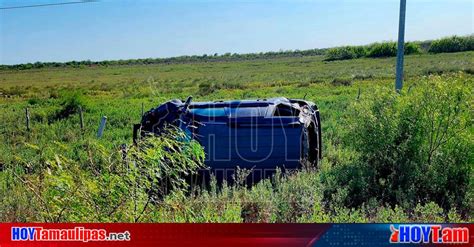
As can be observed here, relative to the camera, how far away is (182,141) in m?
3.25

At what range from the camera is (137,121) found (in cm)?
442

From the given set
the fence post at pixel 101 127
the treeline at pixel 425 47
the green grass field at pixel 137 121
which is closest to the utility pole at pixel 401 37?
the treeline at pixel 425 47

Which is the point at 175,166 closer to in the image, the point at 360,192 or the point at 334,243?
the point at 334,243

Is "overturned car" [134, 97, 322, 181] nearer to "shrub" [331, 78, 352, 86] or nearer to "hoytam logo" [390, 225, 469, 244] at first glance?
"shrub" [331, 78, 352, 86]

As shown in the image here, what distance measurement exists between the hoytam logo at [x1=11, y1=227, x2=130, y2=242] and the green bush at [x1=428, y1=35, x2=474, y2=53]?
7.95 feet

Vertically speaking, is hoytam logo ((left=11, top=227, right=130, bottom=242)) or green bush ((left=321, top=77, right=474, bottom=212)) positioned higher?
green bush ((left=321, top=77, right=474, bottom=212))

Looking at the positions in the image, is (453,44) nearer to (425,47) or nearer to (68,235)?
(425,47)

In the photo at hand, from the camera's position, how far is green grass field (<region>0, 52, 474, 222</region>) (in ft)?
9.75

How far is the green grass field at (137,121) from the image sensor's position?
2.97 metres

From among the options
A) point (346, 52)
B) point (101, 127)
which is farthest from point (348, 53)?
point (101, 127)

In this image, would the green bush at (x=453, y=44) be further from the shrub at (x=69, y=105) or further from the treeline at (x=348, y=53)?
the shrub at (x=69, y=105)

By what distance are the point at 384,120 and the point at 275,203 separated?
3.43 ft

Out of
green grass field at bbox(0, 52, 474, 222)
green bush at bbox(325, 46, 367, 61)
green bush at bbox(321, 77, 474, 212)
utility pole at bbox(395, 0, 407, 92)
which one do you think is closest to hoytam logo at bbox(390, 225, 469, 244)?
green grass field at bbox(0, 52, 474, 222)

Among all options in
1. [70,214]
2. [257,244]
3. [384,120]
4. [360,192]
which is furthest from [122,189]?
[384,120]
